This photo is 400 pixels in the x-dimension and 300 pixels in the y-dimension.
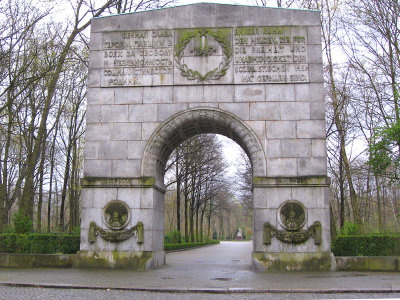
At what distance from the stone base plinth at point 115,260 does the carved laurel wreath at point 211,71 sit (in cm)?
611

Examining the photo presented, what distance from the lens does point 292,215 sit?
45.6 feet

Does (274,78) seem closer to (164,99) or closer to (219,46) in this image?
(219,46)


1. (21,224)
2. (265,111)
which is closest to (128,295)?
(265,111)

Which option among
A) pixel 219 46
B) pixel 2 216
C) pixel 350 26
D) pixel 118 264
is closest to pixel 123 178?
pixel 118 264

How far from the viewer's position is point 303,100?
1476cm

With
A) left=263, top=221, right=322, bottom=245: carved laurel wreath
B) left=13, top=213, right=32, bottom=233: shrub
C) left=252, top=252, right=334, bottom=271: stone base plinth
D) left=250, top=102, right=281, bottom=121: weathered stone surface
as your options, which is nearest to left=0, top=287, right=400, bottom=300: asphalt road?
left=252, top=252, right=334, bottom=271: stone base plinth

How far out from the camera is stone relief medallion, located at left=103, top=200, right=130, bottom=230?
566 inches

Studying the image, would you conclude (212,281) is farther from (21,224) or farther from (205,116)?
(21,224)

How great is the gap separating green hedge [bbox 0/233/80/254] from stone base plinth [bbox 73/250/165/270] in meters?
1.29

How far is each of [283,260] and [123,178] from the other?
579cm

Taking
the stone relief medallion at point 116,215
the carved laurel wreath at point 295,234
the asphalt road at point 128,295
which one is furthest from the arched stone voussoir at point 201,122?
the asphalt road at point 128,295

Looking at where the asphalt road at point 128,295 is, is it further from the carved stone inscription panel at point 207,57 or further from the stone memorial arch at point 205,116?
the carved stone inscription panel at point 207,57

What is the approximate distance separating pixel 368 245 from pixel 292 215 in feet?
9.29

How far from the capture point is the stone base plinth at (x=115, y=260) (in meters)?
14.0
